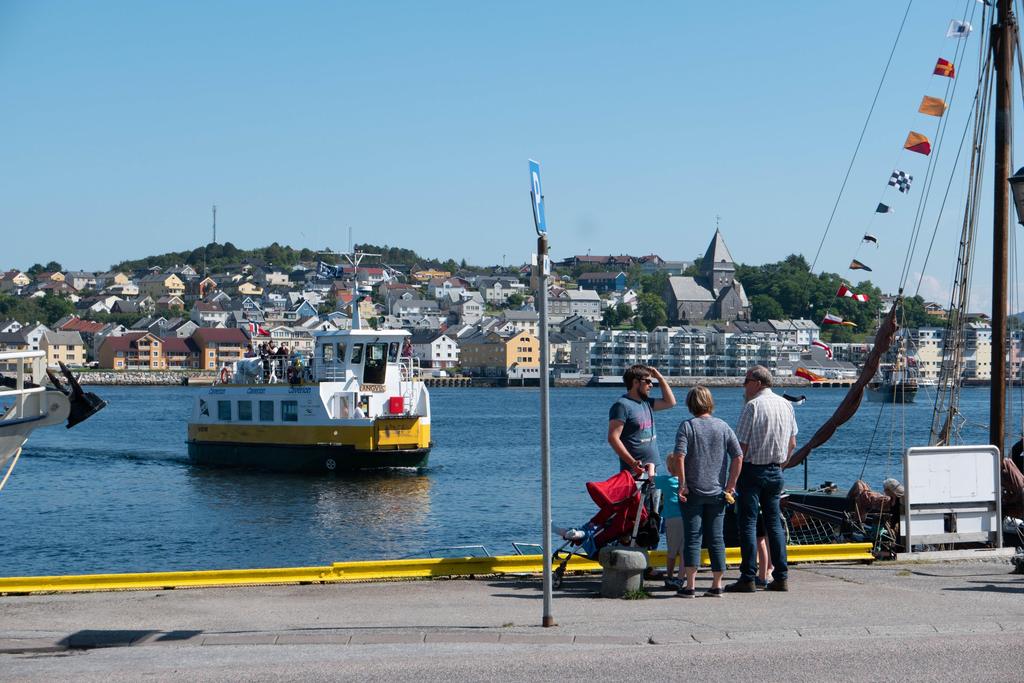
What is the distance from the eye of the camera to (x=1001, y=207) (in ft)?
55.6

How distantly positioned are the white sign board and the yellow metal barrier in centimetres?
170

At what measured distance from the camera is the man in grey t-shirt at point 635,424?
33.3ft

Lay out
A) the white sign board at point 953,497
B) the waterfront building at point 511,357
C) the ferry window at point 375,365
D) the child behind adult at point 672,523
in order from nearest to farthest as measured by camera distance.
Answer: the child behind adult at point 672,523
the white sign board at point 953,497
the ferry window at point 375,365
the waterfront building at point 511,357

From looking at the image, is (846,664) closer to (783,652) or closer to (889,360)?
(783,652)

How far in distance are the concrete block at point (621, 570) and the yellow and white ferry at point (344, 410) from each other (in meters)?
27.8

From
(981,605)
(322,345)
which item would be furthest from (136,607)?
(322,345)

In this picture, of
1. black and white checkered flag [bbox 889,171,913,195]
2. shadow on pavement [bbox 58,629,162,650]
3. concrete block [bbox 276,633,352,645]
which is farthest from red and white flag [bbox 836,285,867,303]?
shadow on pavement [bbox 58,629,162,650]

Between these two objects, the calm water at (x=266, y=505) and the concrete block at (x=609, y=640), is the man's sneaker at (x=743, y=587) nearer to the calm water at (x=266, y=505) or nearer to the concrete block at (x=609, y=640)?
the concrete block at (x=609, y=640)

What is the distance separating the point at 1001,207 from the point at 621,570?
9947 mm

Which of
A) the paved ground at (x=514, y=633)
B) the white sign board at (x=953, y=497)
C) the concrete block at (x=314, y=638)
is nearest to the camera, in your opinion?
the paved ground at (x=514, y=633)

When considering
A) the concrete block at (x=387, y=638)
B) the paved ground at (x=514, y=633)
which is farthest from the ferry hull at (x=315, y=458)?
the concrete block at (x=387, y=638)

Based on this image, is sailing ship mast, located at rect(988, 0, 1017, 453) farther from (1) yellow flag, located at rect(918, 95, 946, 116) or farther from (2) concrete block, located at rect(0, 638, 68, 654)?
(2) concrete block, located at rect(0, 638, 68, 654)

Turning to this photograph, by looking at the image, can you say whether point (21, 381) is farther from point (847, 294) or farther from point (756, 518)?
point (847, 294)

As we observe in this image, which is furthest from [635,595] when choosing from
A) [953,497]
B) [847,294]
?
[847,294]
